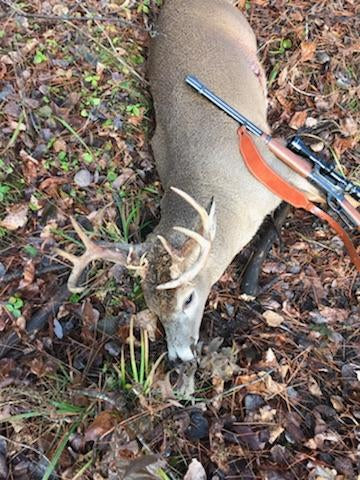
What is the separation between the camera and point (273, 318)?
13.3 ft

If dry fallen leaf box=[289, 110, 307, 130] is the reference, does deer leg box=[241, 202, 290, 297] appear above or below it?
below

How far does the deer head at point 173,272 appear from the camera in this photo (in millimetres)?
3482

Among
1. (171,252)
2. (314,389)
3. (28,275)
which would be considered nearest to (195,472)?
(314,389)

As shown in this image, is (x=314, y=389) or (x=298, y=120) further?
(x=298, y=120)

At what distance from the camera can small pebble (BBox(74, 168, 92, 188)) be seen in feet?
14.6

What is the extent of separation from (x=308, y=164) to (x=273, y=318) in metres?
1.17

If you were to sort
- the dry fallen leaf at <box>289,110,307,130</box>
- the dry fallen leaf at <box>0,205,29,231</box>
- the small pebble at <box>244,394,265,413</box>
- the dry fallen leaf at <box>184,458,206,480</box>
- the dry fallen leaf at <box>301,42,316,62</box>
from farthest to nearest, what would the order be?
the dry fallen leaf at <box>301,42,316,62</box> → the dry fallen leaf at <box>289,110,307,130</box> → the dry fallen leaf at <box>0,205,29,231</box> → the small pebble at <box>244,394,265,413</box> → the dry fallen leaf at <box>184,458,206,480</box>

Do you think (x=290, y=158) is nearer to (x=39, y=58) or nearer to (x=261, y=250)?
(x=261, y=250)

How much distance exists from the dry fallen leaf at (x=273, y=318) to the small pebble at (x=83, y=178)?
1591 millimetres

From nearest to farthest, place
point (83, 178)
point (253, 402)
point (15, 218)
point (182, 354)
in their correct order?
point (253, 402)
point (182, 354)
point (15, 218)
point (83, 178)

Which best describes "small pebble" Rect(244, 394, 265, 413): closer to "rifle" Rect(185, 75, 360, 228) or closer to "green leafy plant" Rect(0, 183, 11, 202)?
"rifle" Rect(185, 75, 360, 228)

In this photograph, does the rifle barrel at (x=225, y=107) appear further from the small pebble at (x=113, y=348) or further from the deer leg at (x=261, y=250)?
the small pebble at (x=113, y=348)

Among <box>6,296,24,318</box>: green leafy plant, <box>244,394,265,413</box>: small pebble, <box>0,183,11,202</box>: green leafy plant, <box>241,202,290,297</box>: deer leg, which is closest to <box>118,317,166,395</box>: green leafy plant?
<box>244,394,265,413</box>: small pebble

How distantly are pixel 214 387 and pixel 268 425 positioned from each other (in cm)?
40
